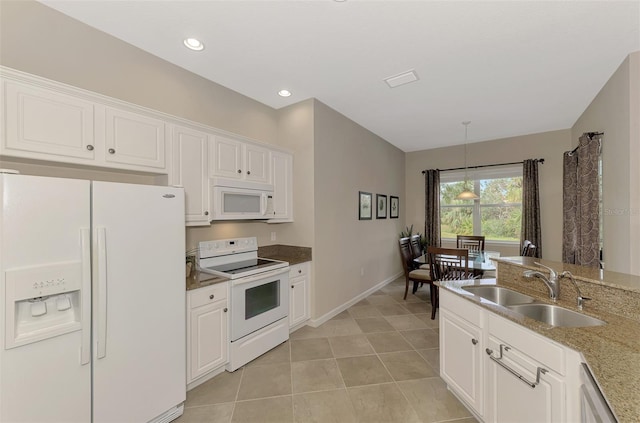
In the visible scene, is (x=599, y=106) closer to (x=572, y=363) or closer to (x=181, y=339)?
(x=572, y=363)

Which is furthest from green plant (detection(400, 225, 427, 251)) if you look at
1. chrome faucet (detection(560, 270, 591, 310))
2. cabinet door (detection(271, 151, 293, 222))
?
chrome faucet (detection(560, 270, 591, 310))

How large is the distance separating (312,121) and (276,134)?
63 cm

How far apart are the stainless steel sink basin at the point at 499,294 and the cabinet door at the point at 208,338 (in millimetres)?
2081

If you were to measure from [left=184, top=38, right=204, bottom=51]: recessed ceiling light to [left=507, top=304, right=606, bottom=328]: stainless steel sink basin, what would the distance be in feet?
10.6

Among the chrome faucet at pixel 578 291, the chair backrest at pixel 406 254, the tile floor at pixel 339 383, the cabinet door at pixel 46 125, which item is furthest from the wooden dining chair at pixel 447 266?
the cabinet door at pixel 46 125

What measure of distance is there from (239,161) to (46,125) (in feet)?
4.79

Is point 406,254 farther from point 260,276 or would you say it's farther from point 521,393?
point 521,393

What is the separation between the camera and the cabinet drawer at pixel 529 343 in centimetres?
121

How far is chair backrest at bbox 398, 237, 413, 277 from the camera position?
14.4ft

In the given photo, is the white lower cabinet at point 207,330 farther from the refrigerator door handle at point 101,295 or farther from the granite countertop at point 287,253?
the granite countertop at point 287,253

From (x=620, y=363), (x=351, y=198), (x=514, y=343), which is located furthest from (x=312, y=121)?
(x=620, y=363)

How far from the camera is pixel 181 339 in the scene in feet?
6.20

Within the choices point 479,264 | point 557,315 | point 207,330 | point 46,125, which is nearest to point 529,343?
point 557,315

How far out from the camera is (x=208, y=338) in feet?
7.17
